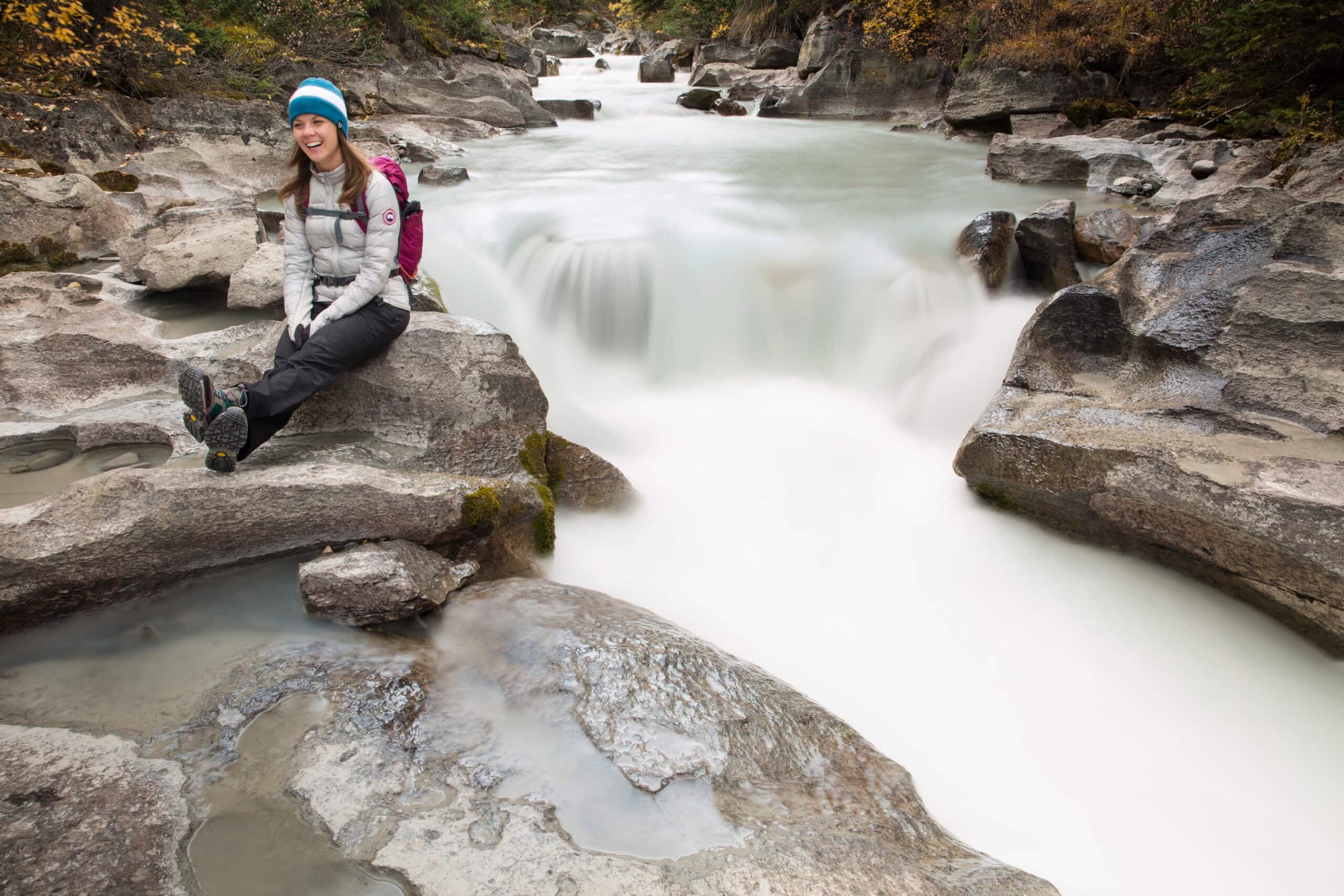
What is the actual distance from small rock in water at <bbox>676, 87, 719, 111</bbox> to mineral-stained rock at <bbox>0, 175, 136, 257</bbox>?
14.5 m

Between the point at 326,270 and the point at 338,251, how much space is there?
0.13 metres

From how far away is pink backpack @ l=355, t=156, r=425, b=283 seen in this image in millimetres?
3721

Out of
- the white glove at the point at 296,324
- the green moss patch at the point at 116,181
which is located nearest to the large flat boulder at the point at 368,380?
the white glove at the point at 296,324

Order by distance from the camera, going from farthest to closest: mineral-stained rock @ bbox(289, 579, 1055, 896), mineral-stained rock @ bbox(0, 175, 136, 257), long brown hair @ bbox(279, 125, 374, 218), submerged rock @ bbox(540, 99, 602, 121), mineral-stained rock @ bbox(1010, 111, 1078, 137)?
submerged rock @ bbox(540, 99, 602, 121)
mineral-stained rock @ bbox(1010, 111, 1078, 137)
mineral-stained rock @ bbox(0, 175, 136, 257)
long brown hair @ bbox(279, 125, 374, 218)
mineral-stained rock @ bbox(289, 579, 1055, 896)

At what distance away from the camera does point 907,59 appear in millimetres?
16969

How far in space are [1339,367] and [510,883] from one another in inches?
200

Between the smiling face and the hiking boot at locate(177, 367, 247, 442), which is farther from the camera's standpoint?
the smiling face

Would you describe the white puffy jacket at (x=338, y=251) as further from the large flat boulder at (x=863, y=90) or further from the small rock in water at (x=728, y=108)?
the large flat boulder at (x=863, y=90)

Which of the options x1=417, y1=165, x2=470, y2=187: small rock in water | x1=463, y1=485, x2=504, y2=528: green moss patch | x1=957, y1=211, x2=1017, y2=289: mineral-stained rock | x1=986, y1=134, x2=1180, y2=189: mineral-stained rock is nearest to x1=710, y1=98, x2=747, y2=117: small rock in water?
x1=986, y1=134, x2=1180, y2=189: mineral-stained rock

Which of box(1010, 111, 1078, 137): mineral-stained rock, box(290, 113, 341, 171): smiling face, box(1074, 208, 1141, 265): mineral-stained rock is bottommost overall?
box(1074, 208, 1141, 265): mineral-stained rock

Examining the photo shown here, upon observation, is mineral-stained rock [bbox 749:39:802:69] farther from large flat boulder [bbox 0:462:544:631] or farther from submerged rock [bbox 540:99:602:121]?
large flat boulder [bbox 0:462:544:631]

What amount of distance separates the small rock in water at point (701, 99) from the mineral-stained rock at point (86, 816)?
19.0 m

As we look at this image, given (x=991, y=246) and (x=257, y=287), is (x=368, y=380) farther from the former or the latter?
(x=991, y=246)

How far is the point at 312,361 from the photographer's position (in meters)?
3.58
